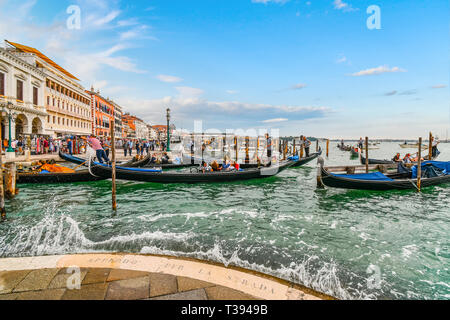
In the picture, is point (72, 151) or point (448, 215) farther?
point (72, 151)

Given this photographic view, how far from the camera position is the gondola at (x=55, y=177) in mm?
10336

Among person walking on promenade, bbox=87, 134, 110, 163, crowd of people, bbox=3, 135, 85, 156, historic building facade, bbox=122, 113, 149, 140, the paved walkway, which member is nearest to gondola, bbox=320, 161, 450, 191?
the paved walkway

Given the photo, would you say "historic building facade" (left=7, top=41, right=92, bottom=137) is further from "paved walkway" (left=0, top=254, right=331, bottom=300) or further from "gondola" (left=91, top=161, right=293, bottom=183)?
"paved walkway" (left=0, top=254, right=331, bottom=300)

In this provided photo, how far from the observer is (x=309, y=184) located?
1179 cm

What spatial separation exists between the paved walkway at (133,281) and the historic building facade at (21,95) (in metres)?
21.5

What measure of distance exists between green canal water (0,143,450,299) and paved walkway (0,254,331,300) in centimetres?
104

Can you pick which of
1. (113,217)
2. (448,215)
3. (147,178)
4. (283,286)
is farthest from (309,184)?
(283,286)

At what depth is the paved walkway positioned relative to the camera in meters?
2.48

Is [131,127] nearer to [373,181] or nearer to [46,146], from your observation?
[46,146]

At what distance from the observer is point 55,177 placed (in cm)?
1067

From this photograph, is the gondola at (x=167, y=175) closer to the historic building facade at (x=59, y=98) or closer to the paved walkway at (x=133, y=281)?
the paved walkway at (x=133, y=281)

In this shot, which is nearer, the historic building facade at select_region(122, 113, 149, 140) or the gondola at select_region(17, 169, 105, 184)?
the gondola at select_region(17, 169, 105, 184)
